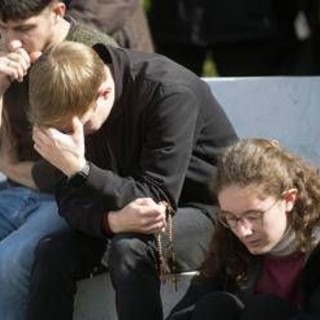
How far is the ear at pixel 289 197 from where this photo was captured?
3.91 m

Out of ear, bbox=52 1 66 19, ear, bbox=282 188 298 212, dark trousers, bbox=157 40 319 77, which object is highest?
ear, bbox=52 1 66 19

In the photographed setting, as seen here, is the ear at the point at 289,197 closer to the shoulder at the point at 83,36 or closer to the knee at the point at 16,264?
the knee at the point at 16,264

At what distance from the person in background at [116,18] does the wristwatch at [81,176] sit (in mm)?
1320

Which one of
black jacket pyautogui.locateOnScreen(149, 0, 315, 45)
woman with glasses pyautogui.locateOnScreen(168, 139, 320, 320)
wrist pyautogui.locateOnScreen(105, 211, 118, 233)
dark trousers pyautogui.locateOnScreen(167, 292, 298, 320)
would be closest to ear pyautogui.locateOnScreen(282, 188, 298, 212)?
woman with glasses pyautogui.locateOnScreen(168, 139, 320, 320)

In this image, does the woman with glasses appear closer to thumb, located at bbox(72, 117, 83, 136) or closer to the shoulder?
thumb, located at bbox(72, 117, 83, 136)

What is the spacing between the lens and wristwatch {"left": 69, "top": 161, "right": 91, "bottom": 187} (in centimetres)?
421

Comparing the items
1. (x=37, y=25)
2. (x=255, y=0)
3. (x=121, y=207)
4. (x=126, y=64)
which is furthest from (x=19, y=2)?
(x=255, y=0)

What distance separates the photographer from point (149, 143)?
4320mm

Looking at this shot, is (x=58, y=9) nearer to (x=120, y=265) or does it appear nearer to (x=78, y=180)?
(x=78, y=180)

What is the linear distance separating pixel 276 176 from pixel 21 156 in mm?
1279

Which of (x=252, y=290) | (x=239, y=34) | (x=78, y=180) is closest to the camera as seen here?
(x=252, y=290)

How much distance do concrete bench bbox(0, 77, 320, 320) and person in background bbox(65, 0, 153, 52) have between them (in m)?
0.53

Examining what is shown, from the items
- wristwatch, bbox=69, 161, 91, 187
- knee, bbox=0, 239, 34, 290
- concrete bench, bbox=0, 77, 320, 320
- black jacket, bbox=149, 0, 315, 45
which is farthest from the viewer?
black jacket, bbox=149, 0, 315, 45

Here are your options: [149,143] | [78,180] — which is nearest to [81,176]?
A: [78,180]
